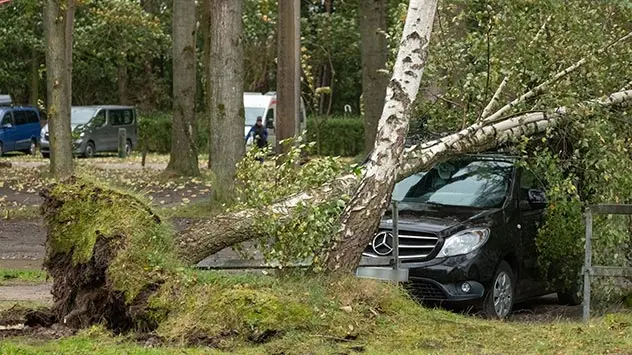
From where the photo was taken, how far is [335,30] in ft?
168

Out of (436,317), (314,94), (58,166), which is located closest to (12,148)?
(314,94)

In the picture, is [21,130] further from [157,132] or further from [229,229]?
[229,229]

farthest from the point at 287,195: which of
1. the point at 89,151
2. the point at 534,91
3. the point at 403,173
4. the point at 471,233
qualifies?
the point at 89,151

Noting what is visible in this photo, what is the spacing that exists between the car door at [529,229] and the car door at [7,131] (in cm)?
3415

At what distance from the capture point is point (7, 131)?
149ft

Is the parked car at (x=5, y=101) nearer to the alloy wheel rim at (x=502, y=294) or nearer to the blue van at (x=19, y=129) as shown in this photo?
the blue van at (x=19, y=129)

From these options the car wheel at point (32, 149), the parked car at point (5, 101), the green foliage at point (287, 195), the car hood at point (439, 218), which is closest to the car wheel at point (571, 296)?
the car hood at point (439, 218)

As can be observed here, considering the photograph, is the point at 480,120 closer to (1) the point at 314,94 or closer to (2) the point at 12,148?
(1) the point at 314,94

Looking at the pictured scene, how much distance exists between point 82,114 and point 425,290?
120 ft

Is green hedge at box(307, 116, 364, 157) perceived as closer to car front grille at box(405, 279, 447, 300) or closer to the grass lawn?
car front grille at box(405, 279, 447, 300)

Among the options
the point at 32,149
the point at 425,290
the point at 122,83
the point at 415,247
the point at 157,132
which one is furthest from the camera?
the point at 122,83

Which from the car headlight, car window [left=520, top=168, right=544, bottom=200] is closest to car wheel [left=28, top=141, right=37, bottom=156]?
car window [left=520, top=168, right=544, bottom=200]

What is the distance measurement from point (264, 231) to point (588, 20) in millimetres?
4744

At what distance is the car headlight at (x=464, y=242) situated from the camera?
11.8 meters
